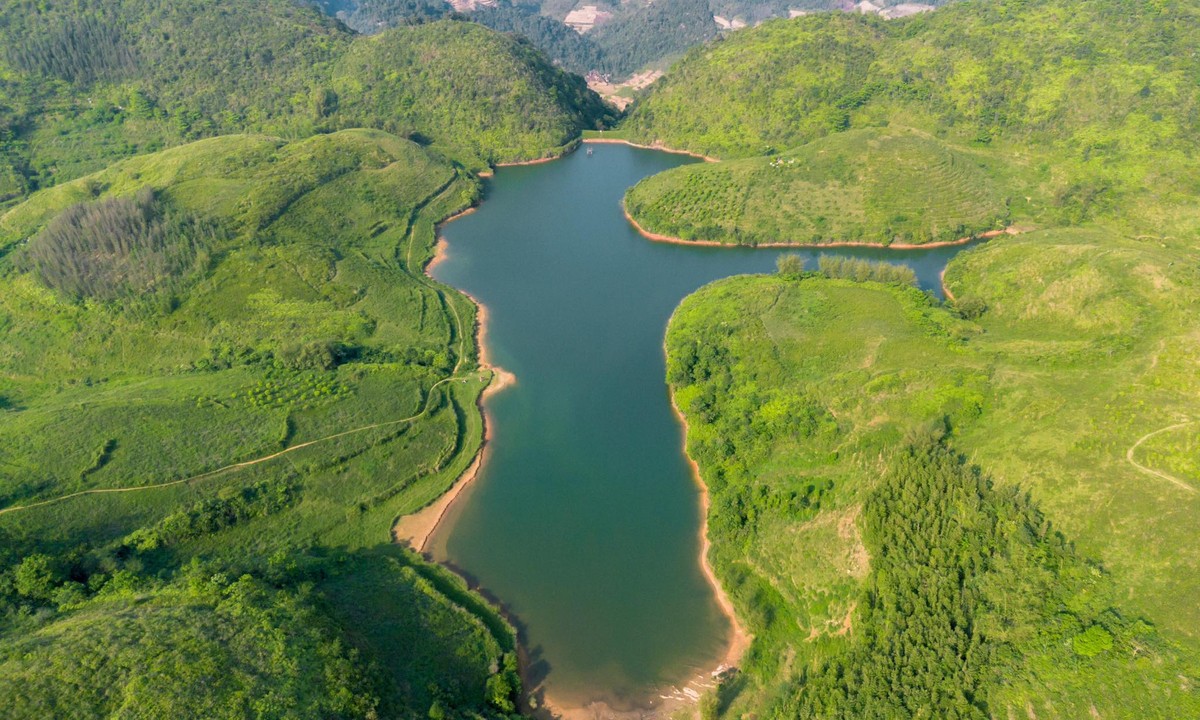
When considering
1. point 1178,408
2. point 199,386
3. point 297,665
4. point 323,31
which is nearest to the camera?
point 297,665

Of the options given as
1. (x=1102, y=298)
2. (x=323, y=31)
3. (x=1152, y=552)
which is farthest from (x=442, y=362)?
(x=323, y=31)

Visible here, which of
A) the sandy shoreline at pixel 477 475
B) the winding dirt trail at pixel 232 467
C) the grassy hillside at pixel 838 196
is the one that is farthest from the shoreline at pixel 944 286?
the winding dirt trail at pixel 232 467

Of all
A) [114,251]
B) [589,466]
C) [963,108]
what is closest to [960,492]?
[589,466]

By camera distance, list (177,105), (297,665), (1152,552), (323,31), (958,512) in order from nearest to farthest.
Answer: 1. (297,665)
2. (1152,552)
3. (958,512)
4. (177,105)
5. (323,31)

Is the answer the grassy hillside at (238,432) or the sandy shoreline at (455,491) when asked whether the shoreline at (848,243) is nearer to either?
the grassy hillside at (238,432)

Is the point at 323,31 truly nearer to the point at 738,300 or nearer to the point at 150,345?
the point at 150,345

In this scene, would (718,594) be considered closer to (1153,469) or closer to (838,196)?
→ (1153,469)

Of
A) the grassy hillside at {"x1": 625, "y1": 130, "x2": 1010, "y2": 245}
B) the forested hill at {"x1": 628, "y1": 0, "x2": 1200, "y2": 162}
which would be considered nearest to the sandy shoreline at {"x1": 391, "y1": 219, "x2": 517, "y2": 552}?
the grassy hillside at {"x1": 625, "y1": 130, "x2": 1010, "y2": 245}

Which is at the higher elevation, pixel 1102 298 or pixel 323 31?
pixel 323 31
